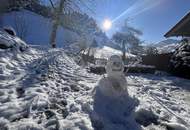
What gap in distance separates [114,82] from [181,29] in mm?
9301

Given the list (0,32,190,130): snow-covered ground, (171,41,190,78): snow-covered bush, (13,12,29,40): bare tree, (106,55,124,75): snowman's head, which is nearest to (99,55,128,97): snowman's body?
(106,55,124,75): snowman's head

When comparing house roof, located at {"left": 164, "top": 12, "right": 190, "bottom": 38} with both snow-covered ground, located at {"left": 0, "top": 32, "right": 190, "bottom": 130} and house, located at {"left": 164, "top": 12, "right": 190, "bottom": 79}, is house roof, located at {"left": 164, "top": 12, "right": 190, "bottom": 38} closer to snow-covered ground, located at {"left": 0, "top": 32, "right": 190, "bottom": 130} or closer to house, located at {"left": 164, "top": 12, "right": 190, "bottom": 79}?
house, located at {"left": 164, "top": 12, "right": 190, "bottom": 79}

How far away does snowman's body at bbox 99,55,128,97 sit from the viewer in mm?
4309

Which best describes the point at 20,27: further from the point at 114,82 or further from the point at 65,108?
the point at 65,108

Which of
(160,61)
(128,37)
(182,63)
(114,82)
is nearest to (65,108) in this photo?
(114,82)

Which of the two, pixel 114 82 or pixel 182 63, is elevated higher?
pixel 182 63

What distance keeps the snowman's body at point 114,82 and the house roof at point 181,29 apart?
28.2 feet

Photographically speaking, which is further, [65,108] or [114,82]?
[114,82]

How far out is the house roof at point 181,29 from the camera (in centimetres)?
1175

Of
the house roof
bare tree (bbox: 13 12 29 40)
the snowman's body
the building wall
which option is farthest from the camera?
bare tree (bbox: 13 12 29 40)

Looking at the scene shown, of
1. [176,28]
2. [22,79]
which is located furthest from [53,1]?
[22,79]

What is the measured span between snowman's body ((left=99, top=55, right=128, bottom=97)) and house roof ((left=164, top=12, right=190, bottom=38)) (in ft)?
28.2

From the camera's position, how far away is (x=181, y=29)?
12242 mm

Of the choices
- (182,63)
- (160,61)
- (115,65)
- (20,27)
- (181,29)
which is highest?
(20,27)
